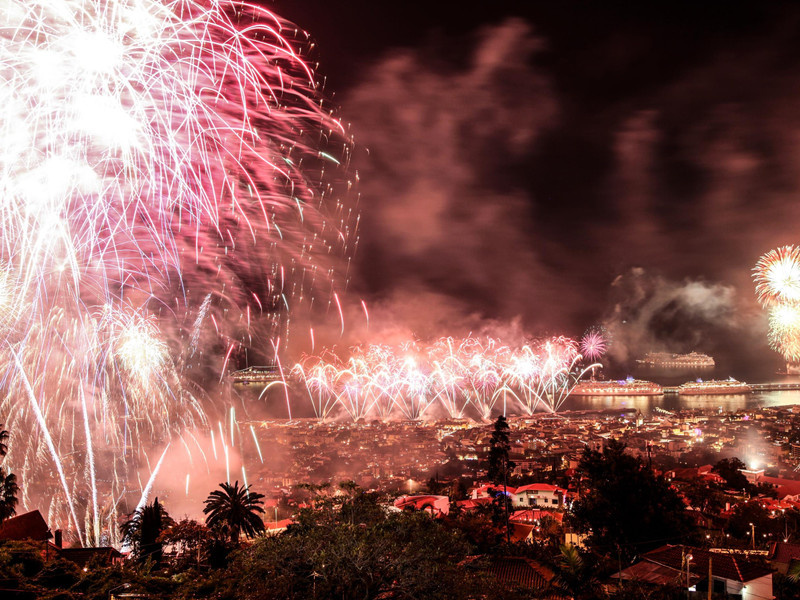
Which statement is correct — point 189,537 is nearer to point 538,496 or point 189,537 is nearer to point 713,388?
point 538,496

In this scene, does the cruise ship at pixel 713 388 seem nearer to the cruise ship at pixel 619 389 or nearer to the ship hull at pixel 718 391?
→ the ship hull at pixel 718 391

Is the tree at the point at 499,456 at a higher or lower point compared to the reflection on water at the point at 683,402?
higher

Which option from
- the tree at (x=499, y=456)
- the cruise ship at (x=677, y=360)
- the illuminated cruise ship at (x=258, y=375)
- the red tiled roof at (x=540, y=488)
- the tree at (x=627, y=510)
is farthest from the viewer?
the cruise ship at (x=677, y=360)

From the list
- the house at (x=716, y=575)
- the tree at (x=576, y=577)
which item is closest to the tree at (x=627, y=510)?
the house at (x=716, y=575)

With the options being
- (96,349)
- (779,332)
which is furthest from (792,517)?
(96,349)

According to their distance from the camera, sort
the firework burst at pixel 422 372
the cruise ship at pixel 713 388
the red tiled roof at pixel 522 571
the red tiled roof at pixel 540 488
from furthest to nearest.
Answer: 1. the cruise ship at pixel 713 388
2. the firework burst at pixel 422 372
3. the red tiled roof at pixel 540 488
4. the red tiled roof at pixel 522 571

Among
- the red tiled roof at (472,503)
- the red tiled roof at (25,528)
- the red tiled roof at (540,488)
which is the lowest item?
the red tiled roof at (540,488)
